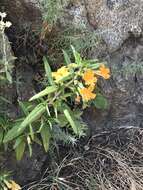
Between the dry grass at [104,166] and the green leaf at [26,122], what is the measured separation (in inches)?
20.3

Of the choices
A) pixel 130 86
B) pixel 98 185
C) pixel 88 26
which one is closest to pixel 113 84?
pixel 130 86

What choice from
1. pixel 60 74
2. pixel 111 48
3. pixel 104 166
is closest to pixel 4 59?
pixel 60 74

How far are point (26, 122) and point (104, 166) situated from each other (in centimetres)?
82

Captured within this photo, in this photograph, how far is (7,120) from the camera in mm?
2422

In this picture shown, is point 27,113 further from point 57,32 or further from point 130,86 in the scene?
point 130,86

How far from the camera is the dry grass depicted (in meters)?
2.72

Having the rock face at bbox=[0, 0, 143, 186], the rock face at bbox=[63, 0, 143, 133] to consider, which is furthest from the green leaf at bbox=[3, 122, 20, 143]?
the rock face at bbox=[63, 0, 143, 133]

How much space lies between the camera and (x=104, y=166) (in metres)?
2.86

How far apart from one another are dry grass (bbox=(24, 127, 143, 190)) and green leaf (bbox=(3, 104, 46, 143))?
52cm

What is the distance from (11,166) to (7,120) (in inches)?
15.1

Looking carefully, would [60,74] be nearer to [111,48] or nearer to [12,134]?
[12,134]

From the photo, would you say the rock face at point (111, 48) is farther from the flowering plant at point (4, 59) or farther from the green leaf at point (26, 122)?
the green leaf at point (26, 122)

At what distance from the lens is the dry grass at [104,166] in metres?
2.72

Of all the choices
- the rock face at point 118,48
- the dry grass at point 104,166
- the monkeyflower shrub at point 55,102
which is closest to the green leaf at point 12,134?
the monkeyflower shrub at point 55,102
